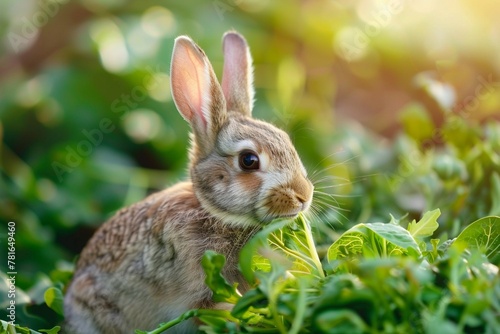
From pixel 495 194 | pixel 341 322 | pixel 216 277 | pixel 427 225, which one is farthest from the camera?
pixel 495 194

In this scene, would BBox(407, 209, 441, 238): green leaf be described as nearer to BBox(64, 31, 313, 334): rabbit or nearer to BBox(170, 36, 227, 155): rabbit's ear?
BBox(64, 31, 313, 334): rabbit

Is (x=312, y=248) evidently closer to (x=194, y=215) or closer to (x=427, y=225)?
(x=427, y=225)

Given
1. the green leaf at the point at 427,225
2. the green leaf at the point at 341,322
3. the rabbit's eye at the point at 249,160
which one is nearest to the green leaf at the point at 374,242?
the green leaf at the point at 427,225

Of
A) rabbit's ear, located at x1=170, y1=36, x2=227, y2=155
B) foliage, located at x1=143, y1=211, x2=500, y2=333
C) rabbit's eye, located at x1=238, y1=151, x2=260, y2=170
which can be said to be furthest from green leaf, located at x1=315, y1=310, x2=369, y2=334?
rabbit's ear, located at x1=170, y1=36, x2=227, y2=155

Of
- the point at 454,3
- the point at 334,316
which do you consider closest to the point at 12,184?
the point at 334,316

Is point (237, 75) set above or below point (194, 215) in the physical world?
above

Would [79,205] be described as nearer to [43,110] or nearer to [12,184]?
[12,184]

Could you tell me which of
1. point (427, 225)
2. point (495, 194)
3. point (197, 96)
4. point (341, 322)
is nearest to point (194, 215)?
point (197, 96)
